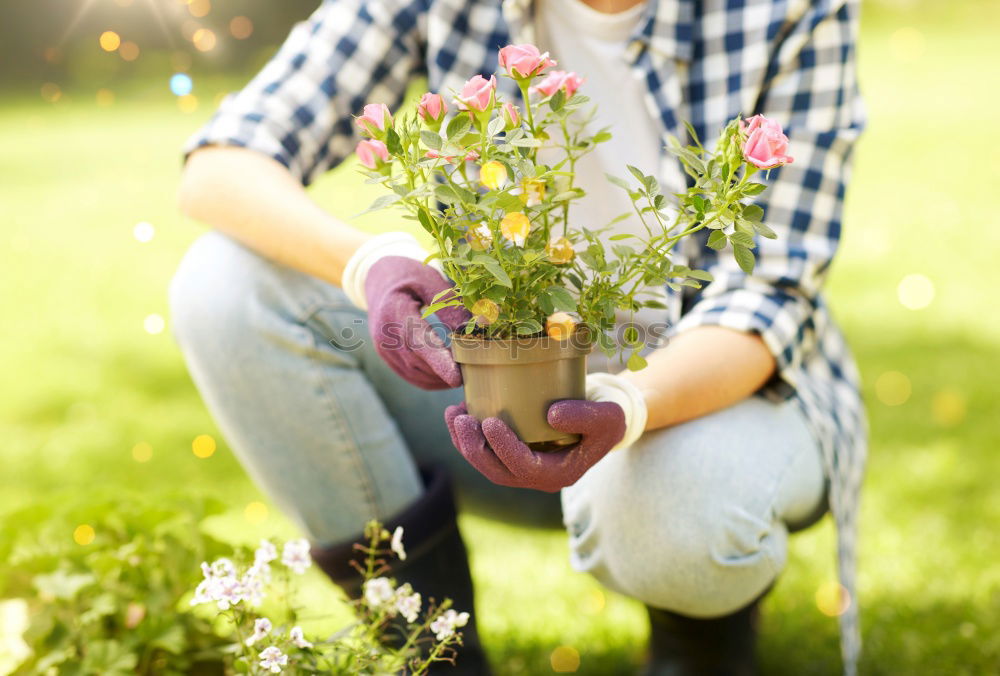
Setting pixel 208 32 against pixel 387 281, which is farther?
pixel 208 32

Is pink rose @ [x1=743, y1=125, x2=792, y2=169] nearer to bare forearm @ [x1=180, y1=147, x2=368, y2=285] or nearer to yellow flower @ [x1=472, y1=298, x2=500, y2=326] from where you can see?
yellow flower @ [x1=472, y1=298, x2=500, y2=326]

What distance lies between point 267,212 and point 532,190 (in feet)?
1.58

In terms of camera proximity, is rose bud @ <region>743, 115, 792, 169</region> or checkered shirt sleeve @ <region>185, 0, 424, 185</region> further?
checkered shirt sleeve @ <region>185, 0, 424, 185</region>

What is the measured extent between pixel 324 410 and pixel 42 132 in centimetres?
526

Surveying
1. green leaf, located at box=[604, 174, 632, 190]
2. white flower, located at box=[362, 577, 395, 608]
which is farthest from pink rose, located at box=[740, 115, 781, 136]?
white flower, located at box=[362, 577, 395, 608]

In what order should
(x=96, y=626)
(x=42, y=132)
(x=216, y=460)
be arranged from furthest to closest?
(x=42, y=132) → (x=216, y=460) → (x=96, y=626)

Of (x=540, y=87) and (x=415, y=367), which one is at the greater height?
(x=540, y=87)

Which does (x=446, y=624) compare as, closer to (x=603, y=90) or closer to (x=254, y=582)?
(x=254, y=582)

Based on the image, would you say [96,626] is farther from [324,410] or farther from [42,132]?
[42,132]

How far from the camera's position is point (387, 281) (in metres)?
1.03

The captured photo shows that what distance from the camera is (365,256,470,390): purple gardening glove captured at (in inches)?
38.3

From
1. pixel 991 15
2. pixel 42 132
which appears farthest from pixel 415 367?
pixel 991 15

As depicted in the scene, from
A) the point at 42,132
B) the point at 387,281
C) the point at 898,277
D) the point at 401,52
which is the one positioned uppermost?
the point at 401,52

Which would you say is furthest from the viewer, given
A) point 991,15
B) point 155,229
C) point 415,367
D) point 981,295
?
point 991,15
